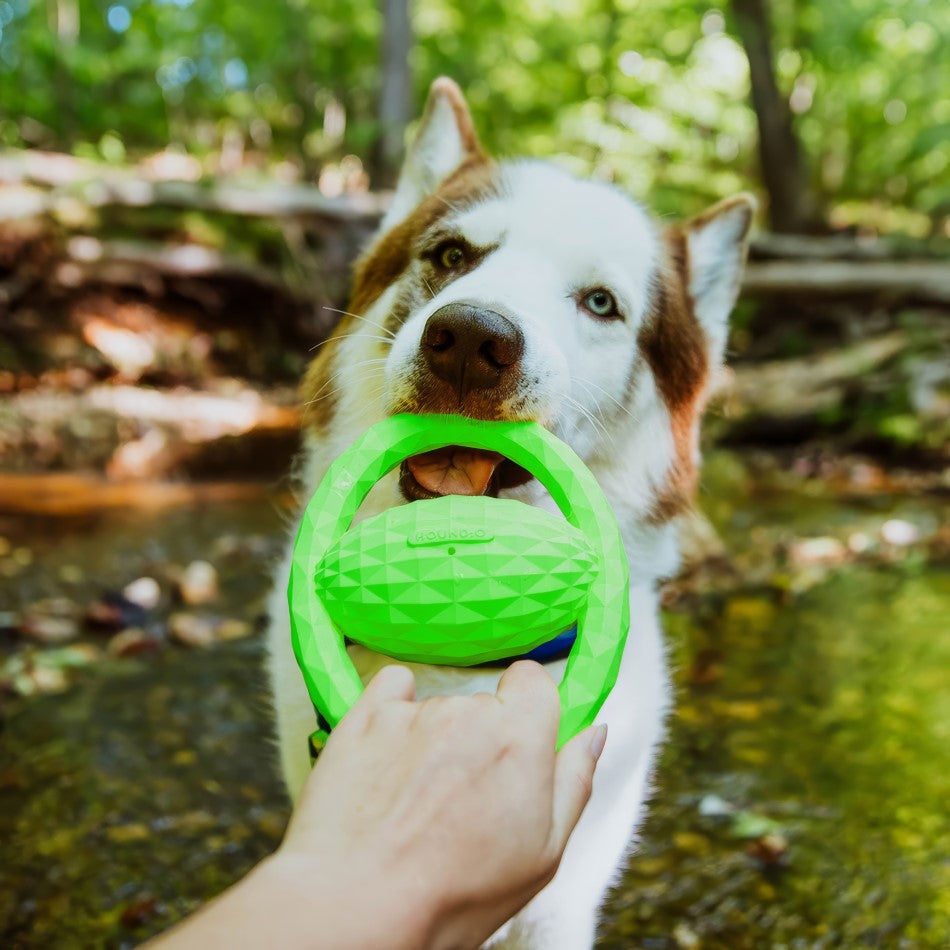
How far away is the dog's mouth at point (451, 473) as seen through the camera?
1.98 m

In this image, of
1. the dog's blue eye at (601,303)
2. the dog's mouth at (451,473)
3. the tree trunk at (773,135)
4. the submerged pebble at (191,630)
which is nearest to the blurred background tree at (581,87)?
the tree trunk at (773,135)

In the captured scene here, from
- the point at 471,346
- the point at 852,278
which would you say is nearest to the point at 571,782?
the point at 471,346

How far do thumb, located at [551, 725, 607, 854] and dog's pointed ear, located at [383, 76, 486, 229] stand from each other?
2.17 meters

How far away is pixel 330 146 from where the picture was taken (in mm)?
18859

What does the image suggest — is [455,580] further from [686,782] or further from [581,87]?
[581,87]

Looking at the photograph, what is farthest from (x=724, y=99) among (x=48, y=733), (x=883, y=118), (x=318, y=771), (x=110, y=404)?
(x=318, y=771)

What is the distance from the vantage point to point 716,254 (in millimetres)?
2840

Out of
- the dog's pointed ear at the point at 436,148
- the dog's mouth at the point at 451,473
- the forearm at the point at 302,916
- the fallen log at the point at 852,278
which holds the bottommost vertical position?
the fallen log at the point at 852,278

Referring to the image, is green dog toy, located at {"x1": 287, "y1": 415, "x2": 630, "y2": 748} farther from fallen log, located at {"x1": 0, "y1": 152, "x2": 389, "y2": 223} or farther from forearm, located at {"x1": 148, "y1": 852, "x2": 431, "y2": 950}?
fallen log, located at {"x1": 0, "y1": 152, "x2": 389, "y2": 223}

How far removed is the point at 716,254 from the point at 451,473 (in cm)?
137

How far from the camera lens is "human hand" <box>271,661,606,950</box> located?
0.94 metres

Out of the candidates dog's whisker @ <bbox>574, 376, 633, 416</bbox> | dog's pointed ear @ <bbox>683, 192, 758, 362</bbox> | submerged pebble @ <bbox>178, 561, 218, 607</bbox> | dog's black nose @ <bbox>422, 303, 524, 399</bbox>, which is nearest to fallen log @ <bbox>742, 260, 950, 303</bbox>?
submerged pebble @ <bbox>178, 561, 218, 607</bbox>

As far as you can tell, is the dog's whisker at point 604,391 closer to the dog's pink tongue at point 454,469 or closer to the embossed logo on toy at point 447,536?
the dog's pink tongue at point 454,469

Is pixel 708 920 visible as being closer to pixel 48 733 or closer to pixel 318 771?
pixel 318 771
